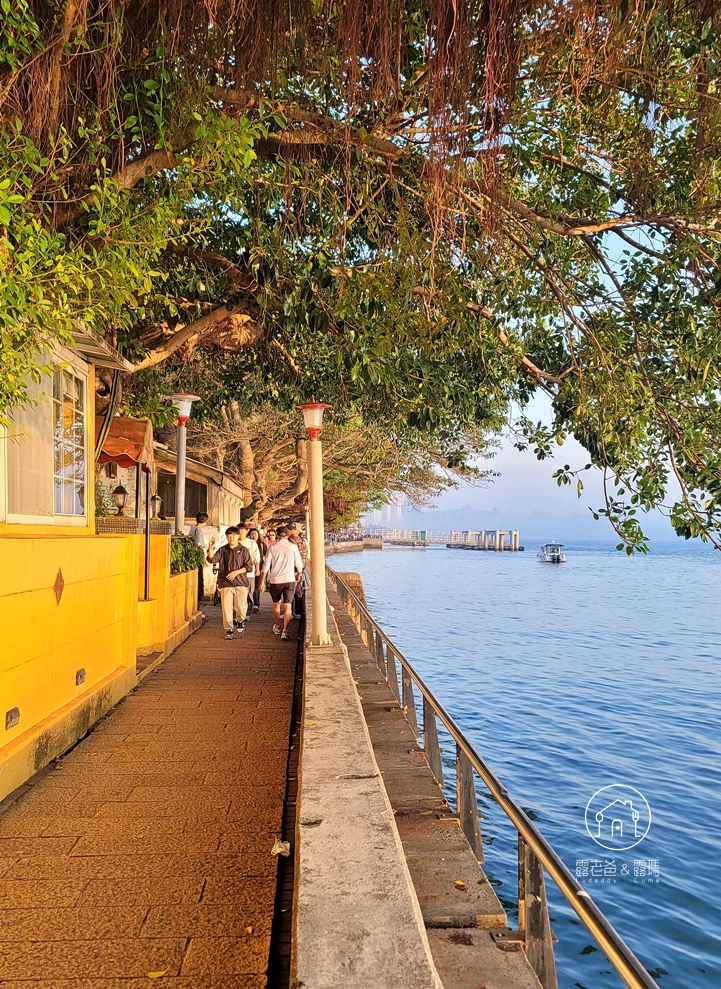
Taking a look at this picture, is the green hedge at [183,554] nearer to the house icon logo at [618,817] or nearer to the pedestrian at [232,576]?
the pedestrian at [232,576]

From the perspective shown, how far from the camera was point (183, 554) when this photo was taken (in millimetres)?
14016

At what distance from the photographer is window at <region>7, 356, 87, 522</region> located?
5980 mm

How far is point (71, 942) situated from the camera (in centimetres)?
367

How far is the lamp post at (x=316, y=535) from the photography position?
9.24m

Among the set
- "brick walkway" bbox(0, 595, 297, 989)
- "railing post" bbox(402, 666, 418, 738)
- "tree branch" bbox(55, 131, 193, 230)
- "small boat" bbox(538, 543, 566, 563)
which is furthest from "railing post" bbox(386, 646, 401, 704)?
"small boat" bbox(538, 543, 566, 563)

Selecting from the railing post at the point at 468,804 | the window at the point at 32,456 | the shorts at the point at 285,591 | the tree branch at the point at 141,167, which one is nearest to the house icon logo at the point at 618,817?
the shorts at the point at 285,591

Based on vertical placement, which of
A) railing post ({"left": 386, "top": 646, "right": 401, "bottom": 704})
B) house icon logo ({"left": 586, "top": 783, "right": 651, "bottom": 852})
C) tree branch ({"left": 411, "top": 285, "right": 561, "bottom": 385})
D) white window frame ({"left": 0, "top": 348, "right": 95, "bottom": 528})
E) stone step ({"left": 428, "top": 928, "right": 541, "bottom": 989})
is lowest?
house icon logo ({"left": 586, "top": 783, "right": 651, "bottom": 852})

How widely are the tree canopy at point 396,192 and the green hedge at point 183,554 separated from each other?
3.62m

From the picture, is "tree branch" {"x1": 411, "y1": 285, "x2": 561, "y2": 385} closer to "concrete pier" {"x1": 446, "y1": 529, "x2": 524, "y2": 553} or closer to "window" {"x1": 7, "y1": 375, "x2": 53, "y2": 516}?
"window" {"x1": 7, "y1": 375, "x2": 53, "y2": 516}

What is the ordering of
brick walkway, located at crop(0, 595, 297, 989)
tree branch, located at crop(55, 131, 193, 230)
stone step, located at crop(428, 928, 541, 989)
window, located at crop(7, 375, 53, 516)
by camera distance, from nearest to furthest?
brick walkway, located at crop(0, 595, 297, 989), stone step, located at crop(428, 928, 541, 989), window, located at crop(7, 375, 53, 516), tree branch, located at crop(55, 131, 193, 230)

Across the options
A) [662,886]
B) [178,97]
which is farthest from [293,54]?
[662,886]

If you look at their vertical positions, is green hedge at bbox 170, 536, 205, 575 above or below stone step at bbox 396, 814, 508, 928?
above

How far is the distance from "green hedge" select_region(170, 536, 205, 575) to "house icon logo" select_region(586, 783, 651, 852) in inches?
299

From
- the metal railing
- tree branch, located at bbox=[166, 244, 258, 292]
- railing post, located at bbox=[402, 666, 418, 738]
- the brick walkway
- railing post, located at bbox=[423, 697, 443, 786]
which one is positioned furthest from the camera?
tree branch, located at bbox=[166, 244, 258, 292]
